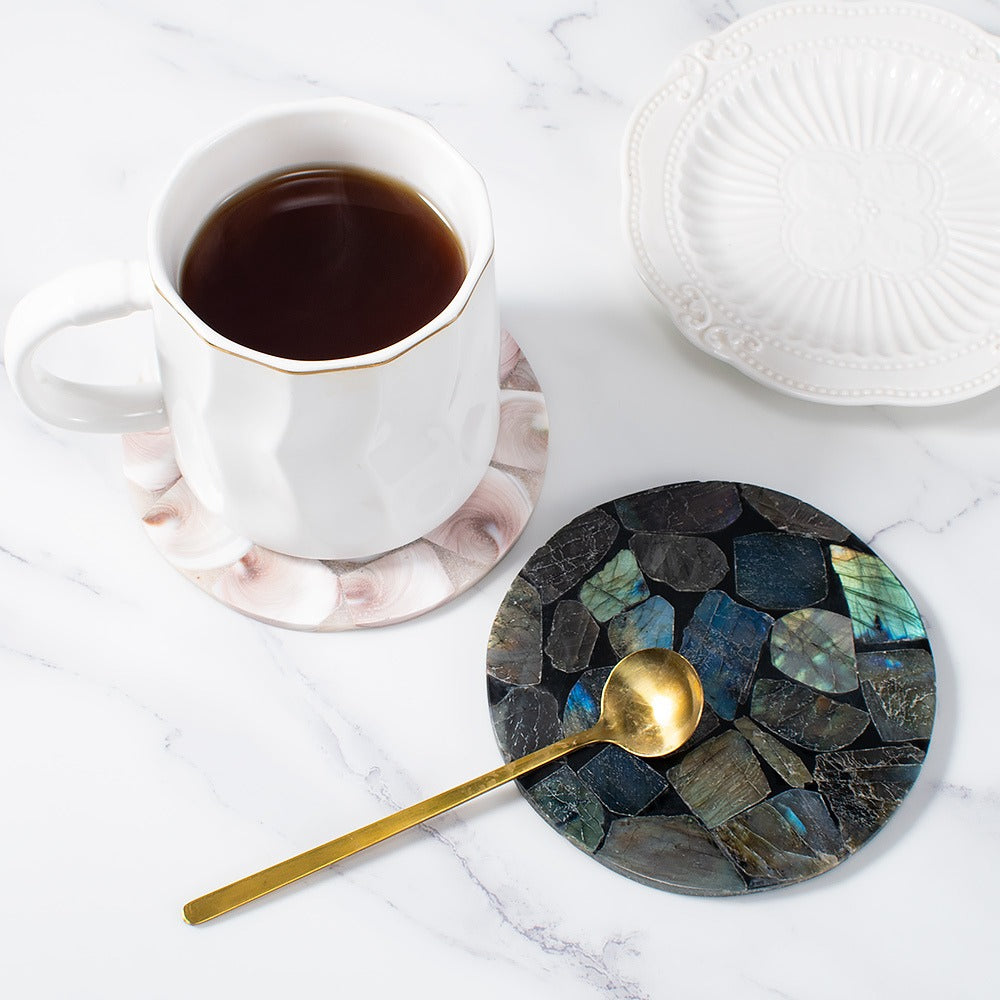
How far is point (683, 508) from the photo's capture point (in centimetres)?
70

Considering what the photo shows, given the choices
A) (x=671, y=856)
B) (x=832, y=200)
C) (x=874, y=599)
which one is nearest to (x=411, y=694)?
(x=671, y=856)

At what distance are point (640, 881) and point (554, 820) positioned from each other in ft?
0.18

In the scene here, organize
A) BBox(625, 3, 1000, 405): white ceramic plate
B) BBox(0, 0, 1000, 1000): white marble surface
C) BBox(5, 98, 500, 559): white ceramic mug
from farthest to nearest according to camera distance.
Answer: BBox(625, 3, 1000, 405): white ceramic plate < BBox(0, 0, 1000, 1000): white marble surface < BBox(5, 98, 500, 559): white ceramic mug

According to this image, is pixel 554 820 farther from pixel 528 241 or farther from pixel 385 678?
pixel 528 241

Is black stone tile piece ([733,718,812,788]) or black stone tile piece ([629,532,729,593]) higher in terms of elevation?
black stone tile piece ([629,532,729,593])

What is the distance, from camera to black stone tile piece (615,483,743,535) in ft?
2.29

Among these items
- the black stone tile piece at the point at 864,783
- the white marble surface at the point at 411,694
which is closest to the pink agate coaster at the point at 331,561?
the white marble surface at the point at 411,694

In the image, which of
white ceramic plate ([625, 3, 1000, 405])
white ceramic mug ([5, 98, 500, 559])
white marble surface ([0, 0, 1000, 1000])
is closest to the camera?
white ceramic mug ([5, 98, 500, 559])

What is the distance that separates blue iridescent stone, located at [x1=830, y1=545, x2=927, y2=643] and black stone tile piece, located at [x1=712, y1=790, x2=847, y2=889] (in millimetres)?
109

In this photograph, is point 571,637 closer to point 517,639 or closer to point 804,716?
point 517,639

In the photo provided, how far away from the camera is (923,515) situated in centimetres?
74

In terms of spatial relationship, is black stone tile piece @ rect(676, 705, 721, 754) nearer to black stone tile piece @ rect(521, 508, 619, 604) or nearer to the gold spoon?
the gold spoon

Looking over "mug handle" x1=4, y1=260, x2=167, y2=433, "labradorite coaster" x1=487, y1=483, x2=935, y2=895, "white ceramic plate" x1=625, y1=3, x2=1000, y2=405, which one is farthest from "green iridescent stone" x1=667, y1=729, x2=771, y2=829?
"mug handle" x1=4, y1=260, x2=167, y2=433

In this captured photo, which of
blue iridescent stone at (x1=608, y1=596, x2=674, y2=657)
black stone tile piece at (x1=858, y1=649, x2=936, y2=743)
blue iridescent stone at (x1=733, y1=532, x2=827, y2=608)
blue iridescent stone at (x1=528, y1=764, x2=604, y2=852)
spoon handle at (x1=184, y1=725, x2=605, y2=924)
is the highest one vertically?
blue iridescent stone at (x1=733, y1=532, x2=827, y2=608)
